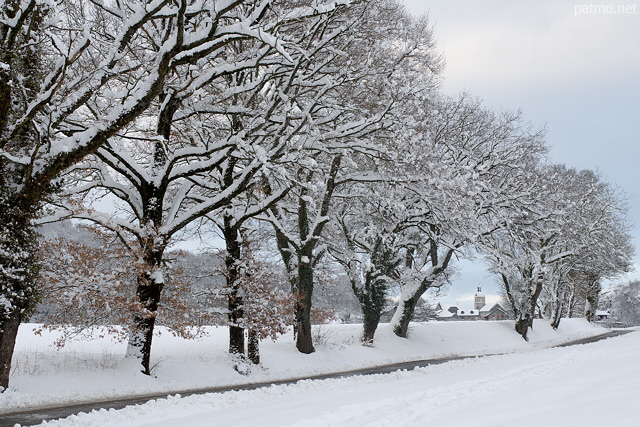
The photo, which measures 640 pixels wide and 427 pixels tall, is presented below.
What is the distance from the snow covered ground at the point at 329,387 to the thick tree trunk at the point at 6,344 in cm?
37

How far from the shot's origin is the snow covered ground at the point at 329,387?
664 cm

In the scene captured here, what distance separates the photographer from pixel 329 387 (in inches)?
526

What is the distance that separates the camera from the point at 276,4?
1470cm

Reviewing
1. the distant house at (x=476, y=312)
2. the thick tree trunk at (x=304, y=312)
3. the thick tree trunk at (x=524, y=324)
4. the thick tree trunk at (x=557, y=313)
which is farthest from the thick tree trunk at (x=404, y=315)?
the distant house at (x=476, y=312)

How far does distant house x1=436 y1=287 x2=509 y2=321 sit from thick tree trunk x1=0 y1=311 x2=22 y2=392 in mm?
109828

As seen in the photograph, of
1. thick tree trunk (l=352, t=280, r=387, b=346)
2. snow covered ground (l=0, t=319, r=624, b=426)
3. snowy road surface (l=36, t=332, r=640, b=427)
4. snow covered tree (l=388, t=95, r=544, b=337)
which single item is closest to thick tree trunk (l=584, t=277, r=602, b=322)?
snow covered tree (l=388, t=95, r=544, b=337)

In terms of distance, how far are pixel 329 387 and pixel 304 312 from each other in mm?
8620

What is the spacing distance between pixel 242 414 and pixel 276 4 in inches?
430

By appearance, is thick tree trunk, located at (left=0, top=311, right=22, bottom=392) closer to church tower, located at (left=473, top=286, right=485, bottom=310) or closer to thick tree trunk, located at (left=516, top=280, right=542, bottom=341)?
thick tree trunk, located at (left=516, top=280, right=542, bottom=341)

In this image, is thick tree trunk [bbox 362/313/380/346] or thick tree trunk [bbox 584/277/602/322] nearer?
thick tree trunk [bbox 362/313/380/346]

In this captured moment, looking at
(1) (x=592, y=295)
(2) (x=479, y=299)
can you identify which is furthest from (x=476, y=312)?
(1) (x=592, y=295)

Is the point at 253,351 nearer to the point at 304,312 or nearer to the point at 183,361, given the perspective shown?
the point at 183,361

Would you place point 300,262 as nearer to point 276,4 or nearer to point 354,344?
point 354,344

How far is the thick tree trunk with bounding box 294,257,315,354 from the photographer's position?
2184cm
